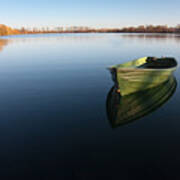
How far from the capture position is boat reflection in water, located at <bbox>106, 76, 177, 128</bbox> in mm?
8008

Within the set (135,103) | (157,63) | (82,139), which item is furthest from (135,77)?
(157,63)

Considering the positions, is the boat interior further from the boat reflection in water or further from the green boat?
the green boat

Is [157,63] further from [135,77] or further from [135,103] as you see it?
[135,103]

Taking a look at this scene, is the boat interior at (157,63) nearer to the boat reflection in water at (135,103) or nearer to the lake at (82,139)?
the boat reflection in water at (135,103)

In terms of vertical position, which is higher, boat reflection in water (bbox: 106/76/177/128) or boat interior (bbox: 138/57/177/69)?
boat interior (bbox: 138/57/177/69)

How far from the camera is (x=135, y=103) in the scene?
30.9 feet

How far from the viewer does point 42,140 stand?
6.26 meters

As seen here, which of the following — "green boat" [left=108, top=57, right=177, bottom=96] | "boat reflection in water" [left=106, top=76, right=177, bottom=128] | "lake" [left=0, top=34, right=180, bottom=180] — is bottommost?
"lake" [left=0, top=34, right=180, bottom=180]

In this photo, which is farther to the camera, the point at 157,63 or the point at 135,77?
the point at 157,63

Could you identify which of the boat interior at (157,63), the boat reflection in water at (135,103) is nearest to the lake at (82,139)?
the boat reflection in water at (135,103)

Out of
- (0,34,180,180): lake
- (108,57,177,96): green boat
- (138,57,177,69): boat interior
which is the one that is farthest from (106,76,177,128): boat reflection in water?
(138,57,177,69): boat interior

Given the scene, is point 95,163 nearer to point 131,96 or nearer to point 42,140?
point 42,140

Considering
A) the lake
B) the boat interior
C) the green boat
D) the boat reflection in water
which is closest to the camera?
the lake

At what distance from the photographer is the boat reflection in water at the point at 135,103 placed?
8.01m
